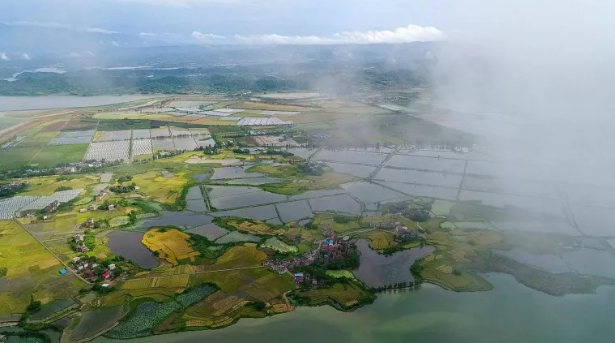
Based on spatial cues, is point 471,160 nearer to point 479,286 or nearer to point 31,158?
point 479,286

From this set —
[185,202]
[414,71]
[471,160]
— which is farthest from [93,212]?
[414,71]

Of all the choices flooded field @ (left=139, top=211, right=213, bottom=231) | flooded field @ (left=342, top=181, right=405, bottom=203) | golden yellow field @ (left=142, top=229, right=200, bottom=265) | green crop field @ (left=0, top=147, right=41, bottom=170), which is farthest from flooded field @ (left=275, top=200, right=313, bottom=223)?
green crop field @ (left=0, top=147, right=41, bottom=170)

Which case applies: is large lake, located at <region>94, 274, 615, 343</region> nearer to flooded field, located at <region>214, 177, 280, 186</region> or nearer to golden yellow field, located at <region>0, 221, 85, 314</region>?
golden yellow field, located at <region>0, 221, 85, 314</region>

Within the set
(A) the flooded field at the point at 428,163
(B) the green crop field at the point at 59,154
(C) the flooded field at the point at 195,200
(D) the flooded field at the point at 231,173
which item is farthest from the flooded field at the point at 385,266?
(B) the green crop field at the point at 59,154

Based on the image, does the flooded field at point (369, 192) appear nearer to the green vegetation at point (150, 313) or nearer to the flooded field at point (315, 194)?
the flooded field at point (315, 194)

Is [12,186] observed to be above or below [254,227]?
below

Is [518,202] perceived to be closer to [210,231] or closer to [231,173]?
[210,231]

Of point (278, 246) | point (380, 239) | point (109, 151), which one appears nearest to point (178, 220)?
point (278, 246)

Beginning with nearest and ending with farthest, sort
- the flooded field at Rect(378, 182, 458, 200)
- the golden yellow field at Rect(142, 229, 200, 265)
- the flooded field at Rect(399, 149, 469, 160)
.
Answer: the golden yellow field at Rect(142, 229, 200, 265) → the flooded field at Rect(378, 182, 458, 200) → the flooded field at Rect(399, 149, 469, 160)
